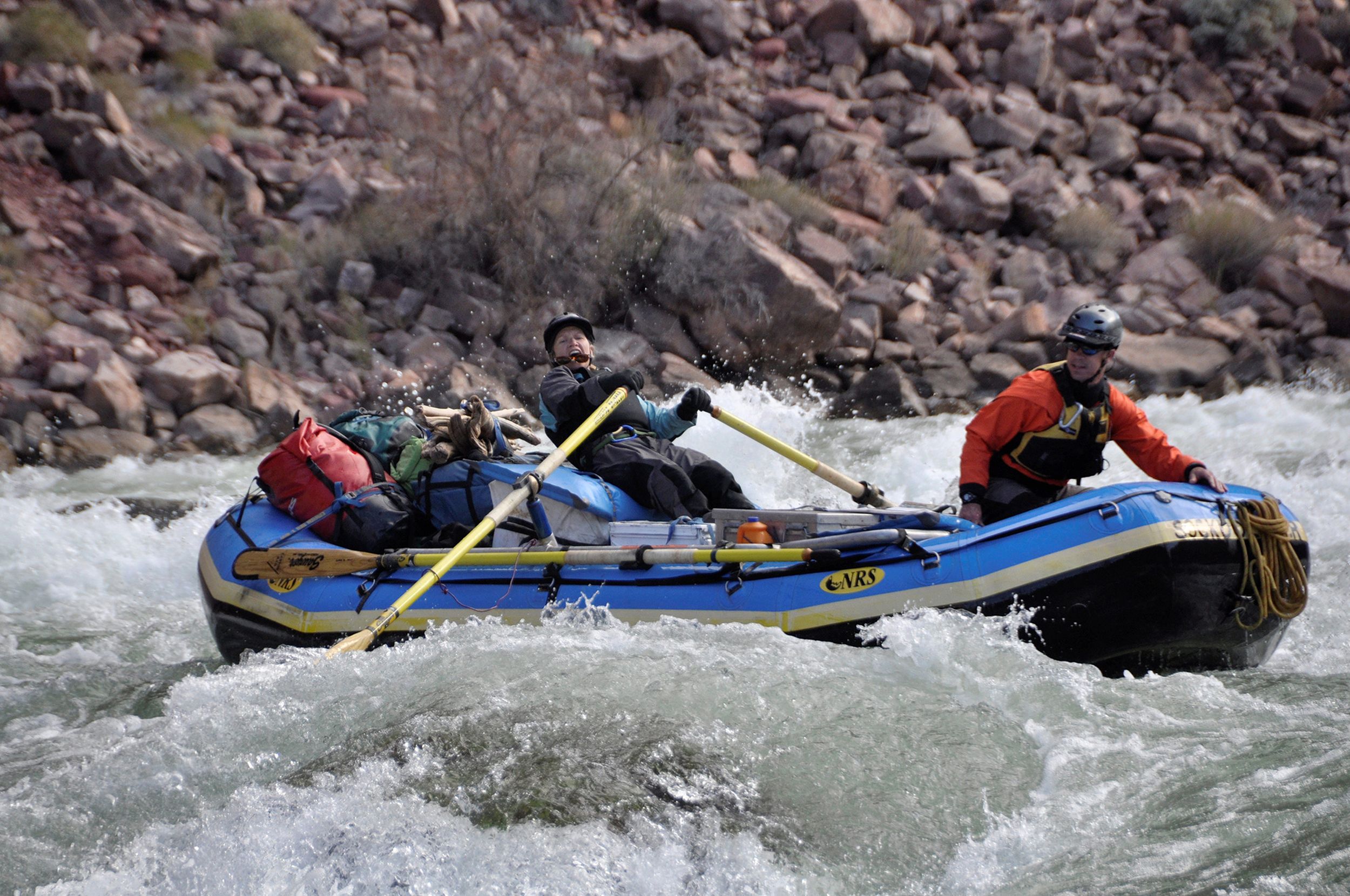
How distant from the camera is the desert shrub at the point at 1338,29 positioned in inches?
664

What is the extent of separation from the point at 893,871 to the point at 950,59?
14698 millimetres

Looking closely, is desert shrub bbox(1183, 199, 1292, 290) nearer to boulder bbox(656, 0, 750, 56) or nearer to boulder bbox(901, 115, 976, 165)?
boulder bbox(901, 115, 976, 165)

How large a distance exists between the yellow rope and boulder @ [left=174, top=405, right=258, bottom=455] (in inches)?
302

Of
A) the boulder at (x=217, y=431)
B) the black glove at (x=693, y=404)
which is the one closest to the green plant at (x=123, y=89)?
the boulder at (x=217, y=431)

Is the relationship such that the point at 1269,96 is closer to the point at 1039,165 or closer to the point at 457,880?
the point at 1039,165

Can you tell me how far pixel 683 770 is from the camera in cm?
395

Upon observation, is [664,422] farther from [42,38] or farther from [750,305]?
[42,38]

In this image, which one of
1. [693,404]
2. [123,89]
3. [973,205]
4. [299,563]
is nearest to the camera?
[299,563]

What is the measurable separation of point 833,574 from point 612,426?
165 cm

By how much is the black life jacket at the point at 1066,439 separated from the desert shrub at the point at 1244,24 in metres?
14.2

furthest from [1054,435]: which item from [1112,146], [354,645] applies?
[1112,146]

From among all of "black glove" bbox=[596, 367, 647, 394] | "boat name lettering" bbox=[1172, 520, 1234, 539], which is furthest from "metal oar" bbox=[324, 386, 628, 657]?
"boat name lettering" bbox=[1172, 520, 1234, 539]

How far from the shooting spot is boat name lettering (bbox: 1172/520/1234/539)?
14.1 feet

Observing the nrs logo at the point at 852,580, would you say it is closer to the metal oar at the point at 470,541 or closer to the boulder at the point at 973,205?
the metal oar at the point at 470,541
